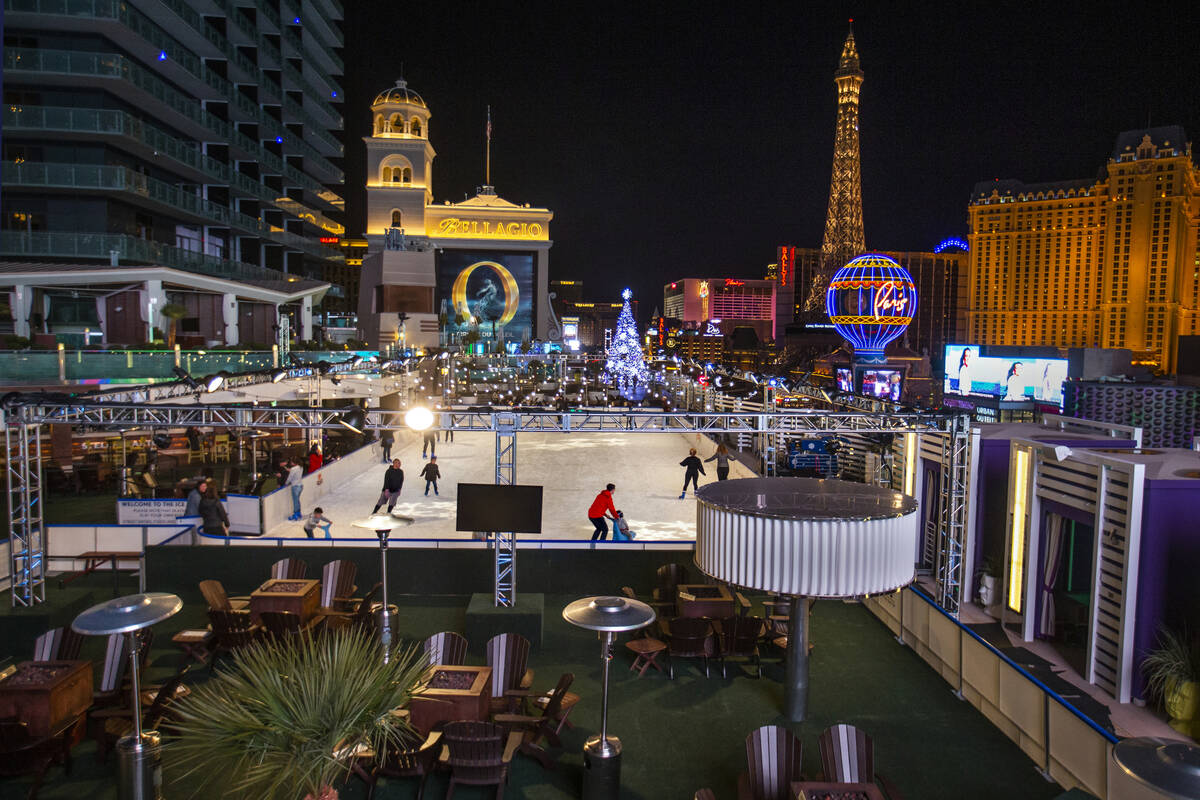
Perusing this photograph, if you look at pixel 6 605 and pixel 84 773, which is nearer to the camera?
pixel 84 773

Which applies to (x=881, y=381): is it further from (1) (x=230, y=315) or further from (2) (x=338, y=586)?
(2) (x=338, y=586)

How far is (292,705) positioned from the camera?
11.5ft

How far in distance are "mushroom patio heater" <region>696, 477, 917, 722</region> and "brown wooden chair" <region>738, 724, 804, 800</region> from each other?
129cm

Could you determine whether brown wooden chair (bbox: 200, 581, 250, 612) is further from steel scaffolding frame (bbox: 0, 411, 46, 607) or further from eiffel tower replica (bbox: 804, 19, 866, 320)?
eiffel tower replica (bbox: 804, 19, 866, 320)

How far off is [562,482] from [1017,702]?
12.9 meters

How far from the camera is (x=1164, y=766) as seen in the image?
283 cm

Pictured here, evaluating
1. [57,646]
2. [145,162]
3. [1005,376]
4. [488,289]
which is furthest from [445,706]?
[488,289]

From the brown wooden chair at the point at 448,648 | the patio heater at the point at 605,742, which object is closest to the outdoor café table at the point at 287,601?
the brown wooden chair at the point at 448,648

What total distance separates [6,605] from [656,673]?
25.3ft

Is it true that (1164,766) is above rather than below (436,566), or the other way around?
above

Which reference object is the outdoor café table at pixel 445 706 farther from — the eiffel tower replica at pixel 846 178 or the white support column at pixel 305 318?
the eiffel tower replica at pixel 846 178

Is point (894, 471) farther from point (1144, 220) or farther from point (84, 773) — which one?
point (1144, 220)

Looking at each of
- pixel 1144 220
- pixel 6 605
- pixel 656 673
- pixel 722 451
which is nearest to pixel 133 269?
pixel 6 605

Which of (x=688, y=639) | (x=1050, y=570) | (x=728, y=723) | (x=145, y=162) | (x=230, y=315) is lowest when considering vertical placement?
(x=728, y=723)
